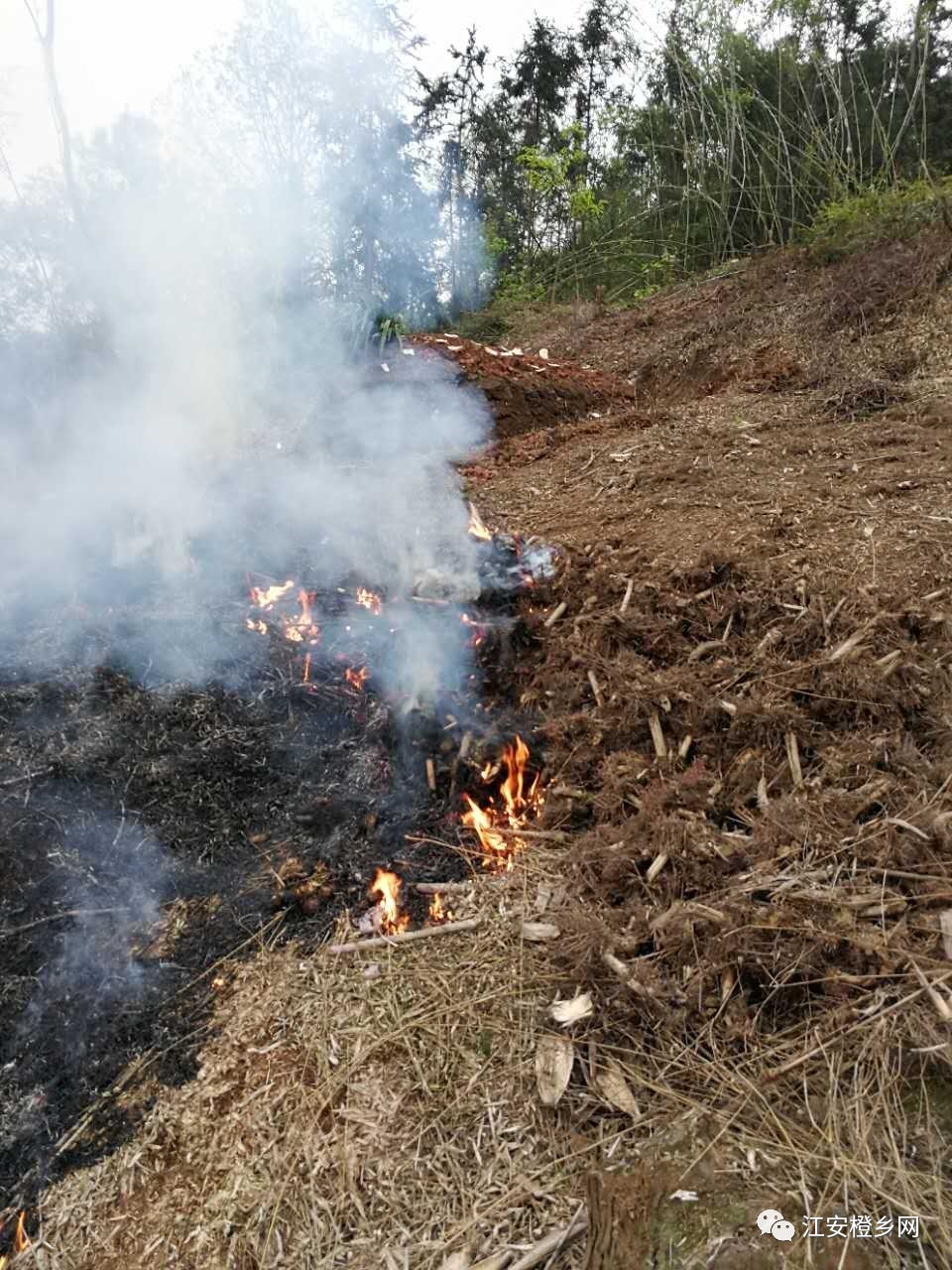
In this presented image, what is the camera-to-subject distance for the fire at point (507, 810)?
9.59 ft

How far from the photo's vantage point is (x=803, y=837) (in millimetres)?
2334

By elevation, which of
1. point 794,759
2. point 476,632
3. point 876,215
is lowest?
point 794,759

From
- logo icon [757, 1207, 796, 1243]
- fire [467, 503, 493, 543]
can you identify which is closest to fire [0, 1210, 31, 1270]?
logo icon [757, 1207, 796, 1243]

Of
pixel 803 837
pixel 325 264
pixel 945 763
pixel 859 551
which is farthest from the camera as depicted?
pixel 325 264

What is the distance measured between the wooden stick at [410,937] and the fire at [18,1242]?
1129 millimetres

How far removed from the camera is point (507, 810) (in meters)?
3.16

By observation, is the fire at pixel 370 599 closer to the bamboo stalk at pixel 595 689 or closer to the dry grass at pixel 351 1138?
the bamboo stalk at pixel 595 689

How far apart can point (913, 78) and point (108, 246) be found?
12.0 meters

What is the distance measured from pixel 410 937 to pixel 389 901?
0.72 feet

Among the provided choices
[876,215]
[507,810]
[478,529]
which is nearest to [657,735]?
[507,810]

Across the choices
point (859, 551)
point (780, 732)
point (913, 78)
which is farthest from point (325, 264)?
point (913, 78)

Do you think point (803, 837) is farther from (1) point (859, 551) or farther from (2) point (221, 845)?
(2) point (221, 845)

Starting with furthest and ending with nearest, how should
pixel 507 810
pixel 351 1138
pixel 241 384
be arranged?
pixel 241 384
pixel 507 810
pixel 351 1138

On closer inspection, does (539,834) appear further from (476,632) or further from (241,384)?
(241,384)
